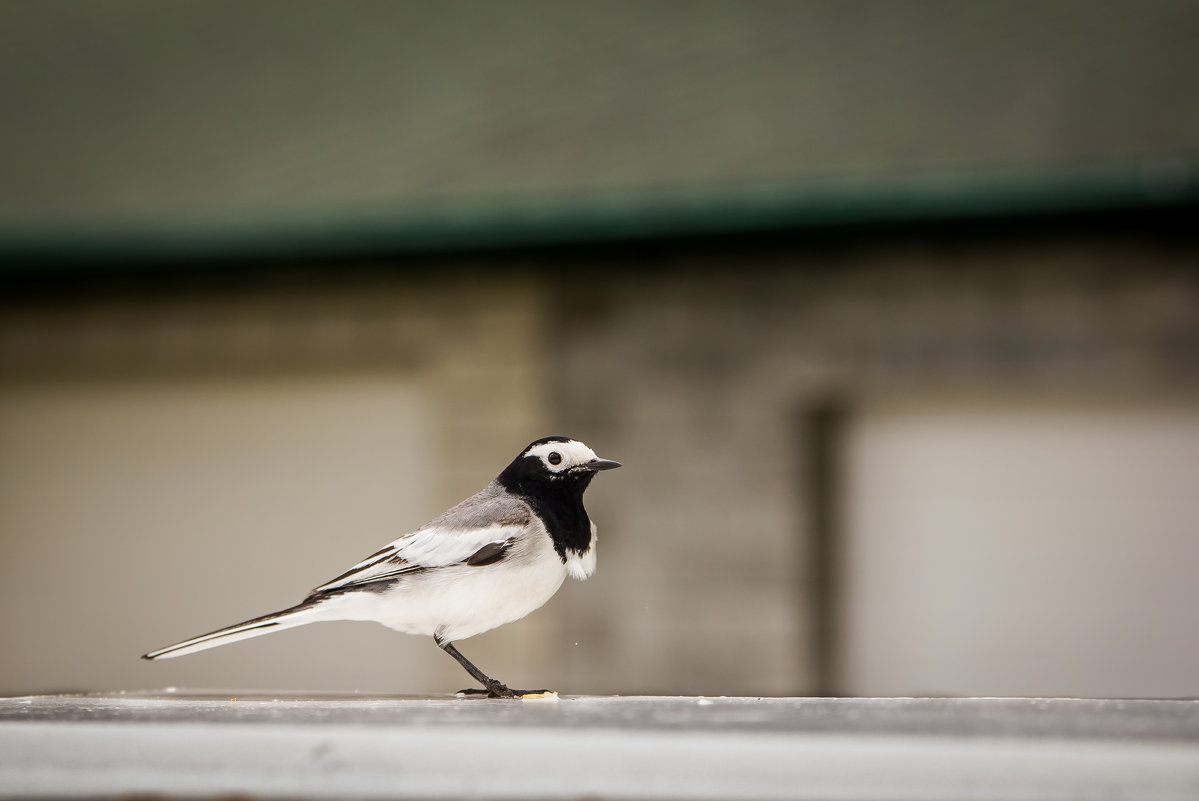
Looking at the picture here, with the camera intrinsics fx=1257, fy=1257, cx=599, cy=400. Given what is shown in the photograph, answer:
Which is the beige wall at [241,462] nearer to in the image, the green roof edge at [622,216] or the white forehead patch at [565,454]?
the green roof edge at [622,216]

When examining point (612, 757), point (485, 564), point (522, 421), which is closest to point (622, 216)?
point (522, 421)

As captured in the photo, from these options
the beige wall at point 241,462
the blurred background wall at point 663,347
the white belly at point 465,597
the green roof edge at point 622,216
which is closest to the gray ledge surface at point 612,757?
the white belly at point 465,597

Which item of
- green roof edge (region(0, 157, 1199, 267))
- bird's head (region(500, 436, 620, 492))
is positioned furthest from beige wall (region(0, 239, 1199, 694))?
bird's head (region(500, 436, 620, 492))

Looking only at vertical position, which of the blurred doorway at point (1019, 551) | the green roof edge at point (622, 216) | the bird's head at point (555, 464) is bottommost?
the blurred doorway at point (1019, 551)

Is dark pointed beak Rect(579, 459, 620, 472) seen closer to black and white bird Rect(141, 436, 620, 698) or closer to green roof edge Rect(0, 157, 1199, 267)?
black and white bird Rect(141, 436, 620, 698)

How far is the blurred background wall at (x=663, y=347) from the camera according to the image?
6863 mm

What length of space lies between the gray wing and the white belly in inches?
0.9

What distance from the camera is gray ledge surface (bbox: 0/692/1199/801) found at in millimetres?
1143

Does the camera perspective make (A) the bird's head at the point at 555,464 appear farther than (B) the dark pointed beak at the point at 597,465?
Yes

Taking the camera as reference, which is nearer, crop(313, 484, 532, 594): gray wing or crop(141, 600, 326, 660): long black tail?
crop(141, 600, 326, 660): long black tail

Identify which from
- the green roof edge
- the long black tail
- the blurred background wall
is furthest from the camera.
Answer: the blurred background wall

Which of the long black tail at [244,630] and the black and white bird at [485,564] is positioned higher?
the black and white bird at [485,564]

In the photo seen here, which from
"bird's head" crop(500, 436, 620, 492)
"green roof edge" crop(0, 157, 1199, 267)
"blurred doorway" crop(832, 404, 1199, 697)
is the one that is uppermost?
"green roof edge" crop(0, 157, 1199, 267)

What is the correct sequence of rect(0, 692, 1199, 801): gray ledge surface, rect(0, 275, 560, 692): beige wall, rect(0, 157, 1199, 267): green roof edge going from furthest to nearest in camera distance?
rect(0, 275, 560, 692): beige wall → rect(0, 157, 1199, 267): green roof edge → rect(0, 692, 1199, 801): gray ledge surface
